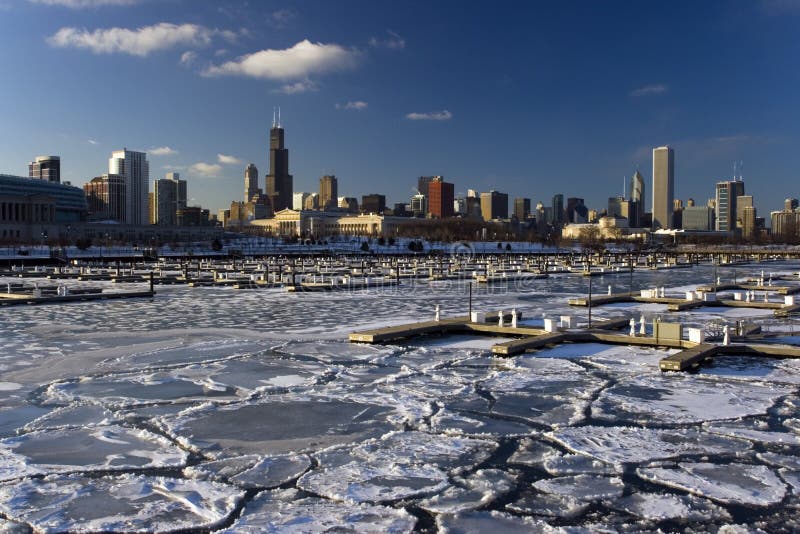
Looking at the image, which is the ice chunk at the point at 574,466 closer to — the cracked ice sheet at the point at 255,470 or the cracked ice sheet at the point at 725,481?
the cracked ice sheet at the point at 725,481

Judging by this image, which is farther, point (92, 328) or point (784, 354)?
point (92, 328)

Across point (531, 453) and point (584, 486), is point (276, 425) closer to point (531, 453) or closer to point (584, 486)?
point (531, 453)

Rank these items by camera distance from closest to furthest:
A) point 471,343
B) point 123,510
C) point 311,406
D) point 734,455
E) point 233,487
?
point 123,510, point 233,487, point 734,455, point 311,406, point 471,343

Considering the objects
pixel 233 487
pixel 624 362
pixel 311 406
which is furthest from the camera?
pixel 624 362

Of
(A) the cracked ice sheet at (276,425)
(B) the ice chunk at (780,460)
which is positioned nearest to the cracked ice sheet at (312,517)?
(A) the cracked ice sheet at (276,425)

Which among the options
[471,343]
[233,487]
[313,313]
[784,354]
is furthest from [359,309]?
[233,487]

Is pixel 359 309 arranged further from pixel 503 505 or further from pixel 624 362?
pixel 503 505

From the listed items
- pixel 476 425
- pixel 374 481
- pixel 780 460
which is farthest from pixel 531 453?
pixel 780 460
